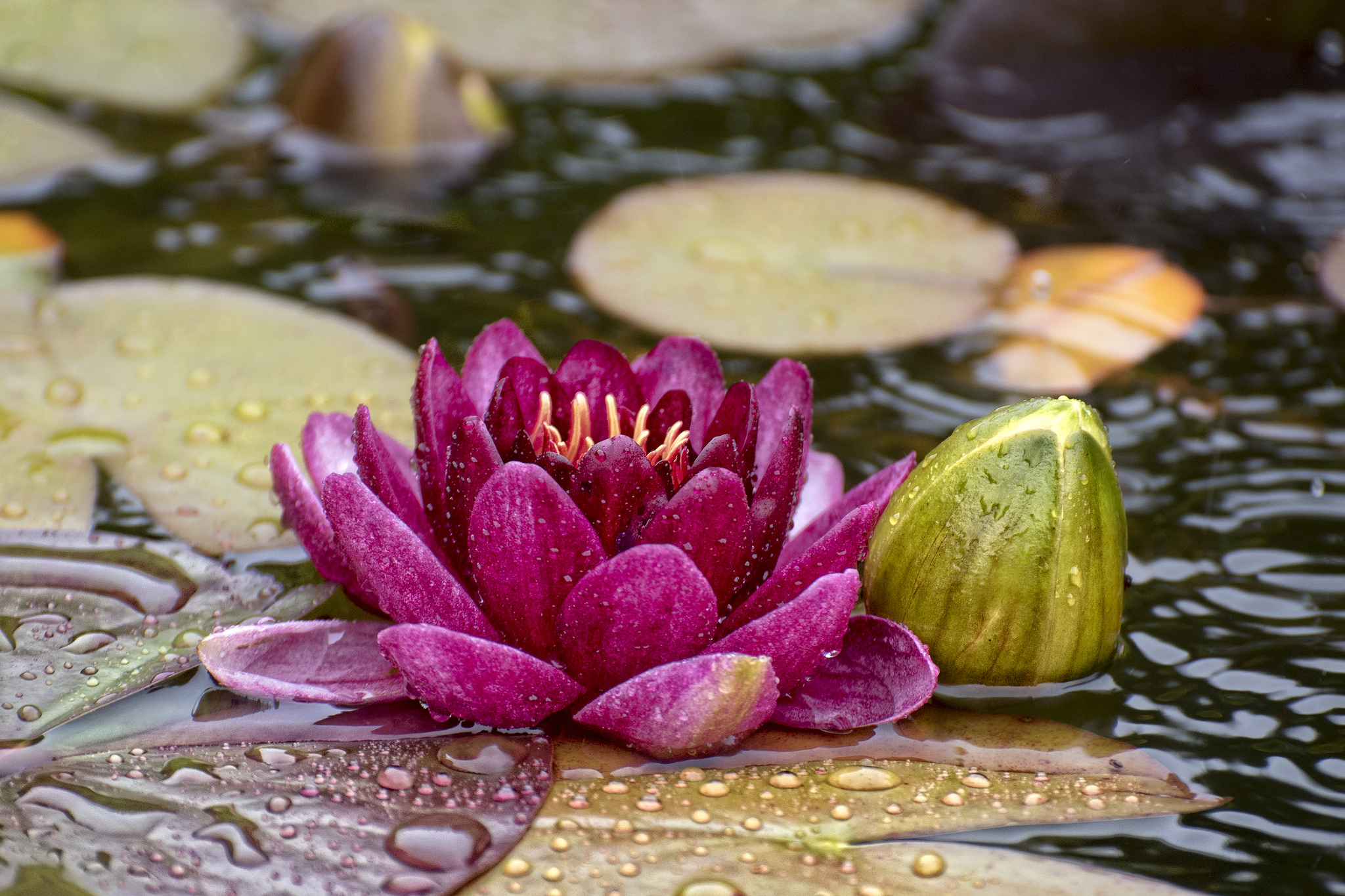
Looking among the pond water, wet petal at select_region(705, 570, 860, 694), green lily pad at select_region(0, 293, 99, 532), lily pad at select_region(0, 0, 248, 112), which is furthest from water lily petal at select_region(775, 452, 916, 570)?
lily pad at select_region(0, 0, 248, 112)

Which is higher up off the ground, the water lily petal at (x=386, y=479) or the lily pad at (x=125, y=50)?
the lily pad at (x=125, y=50)

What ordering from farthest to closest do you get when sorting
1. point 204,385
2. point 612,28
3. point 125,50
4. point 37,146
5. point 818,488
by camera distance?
point 612,28
point 125,50
point 37,146
point 204,385
point 818,488

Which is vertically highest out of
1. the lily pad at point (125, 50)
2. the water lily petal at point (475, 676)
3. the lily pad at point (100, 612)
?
the lily pad at point (125, 50)

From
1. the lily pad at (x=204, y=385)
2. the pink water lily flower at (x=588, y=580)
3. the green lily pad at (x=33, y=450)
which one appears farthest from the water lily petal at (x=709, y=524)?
the green lily pad at (x=33, y=450)

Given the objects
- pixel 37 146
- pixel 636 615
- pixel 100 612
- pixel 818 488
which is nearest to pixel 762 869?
pixel 636 615

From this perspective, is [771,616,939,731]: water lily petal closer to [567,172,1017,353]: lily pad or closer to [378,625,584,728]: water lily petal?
[378,625,584,728]: water lily petal

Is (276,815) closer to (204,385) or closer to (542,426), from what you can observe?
(542,426)

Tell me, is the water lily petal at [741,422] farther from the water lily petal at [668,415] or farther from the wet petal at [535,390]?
the wet petal at [535,390]
